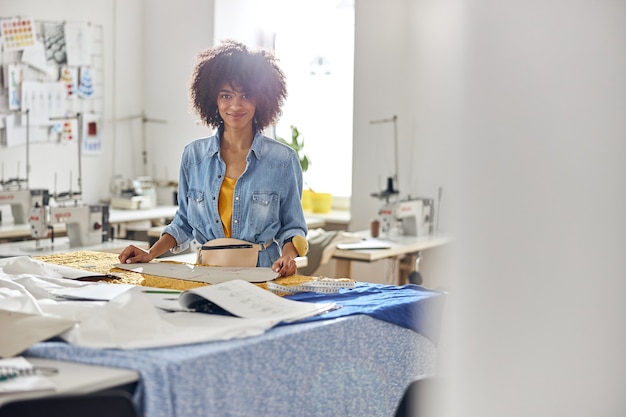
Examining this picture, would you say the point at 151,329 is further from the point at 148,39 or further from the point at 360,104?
the point at 148,39

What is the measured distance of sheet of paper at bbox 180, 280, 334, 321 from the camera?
1981mm

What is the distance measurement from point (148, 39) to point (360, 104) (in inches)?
68.9

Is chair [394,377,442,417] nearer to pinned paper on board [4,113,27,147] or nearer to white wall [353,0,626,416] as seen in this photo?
white wall [353,0,626,416]

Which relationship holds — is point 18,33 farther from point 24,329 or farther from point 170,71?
point 24,329

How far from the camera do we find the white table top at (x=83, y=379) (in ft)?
4.91

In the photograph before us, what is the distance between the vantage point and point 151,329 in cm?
179

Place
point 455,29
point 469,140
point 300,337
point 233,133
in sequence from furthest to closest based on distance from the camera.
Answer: point 455,29 → point 233,133 → point 300,337 → point 469,140

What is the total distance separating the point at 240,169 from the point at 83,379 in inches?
58.0

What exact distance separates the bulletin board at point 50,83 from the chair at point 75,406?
434cm

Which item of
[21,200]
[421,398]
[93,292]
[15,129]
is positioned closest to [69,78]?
[15,129]

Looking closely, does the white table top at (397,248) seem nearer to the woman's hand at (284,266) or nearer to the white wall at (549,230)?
the woman's hand at (284,266)

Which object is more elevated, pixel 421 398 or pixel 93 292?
pixel 93 292

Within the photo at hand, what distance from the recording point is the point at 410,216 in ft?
17.4

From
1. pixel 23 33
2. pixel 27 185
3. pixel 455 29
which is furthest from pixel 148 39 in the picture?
pixel 455 29
